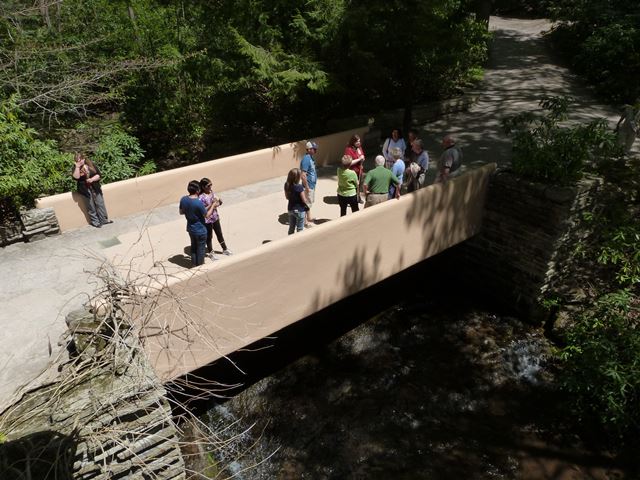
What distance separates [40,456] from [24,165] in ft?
19.3

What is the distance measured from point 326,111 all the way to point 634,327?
30.1ft

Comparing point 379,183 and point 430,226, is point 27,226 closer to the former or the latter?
point 379,183

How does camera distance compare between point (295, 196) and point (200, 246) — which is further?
point (295, 196)

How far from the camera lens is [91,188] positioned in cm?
791


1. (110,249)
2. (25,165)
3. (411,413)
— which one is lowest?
(411,413)

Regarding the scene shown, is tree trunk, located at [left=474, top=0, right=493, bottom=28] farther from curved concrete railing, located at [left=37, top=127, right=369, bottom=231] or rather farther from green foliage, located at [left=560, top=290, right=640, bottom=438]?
green foliage, located at [left=560, top=290, right=640, bottom=438]

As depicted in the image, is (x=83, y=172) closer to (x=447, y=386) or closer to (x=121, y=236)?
(x=121, y=236)

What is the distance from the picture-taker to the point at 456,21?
479 inches

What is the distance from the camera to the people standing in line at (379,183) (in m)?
7.37

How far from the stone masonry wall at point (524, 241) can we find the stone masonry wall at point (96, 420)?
709 centimetres

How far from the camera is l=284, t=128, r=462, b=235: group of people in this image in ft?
23.9

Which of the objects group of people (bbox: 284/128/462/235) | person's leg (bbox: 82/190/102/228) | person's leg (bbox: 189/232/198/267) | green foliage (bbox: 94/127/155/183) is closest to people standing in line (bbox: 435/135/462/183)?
group of people (bbox: 284/128/462/235)

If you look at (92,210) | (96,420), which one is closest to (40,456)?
(96,420)

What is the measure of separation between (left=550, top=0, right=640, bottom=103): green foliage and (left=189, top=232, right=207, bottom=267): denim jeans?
48.6 ft
